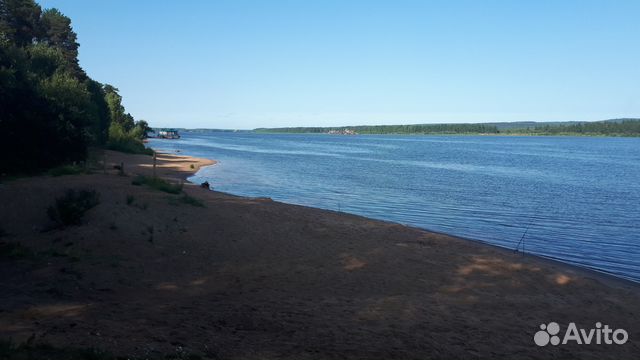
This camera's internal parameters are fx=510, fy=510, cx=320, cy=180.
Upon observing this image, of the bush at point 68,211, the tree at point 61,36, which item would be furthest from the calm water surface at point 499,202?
the tree at point 61,36

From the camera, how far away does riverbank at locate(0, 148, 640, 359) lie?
709cm

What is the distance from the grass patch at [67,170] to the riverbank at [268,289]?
6.00 metres

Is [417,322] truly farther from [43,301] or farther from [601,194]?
[601,194]

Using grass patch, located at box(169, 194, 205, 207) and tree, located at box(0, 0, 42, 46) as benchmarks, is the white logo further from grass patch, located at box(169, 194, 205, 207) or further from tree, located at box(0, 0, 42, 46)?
tree, located at box(0, 0, 42, 46)

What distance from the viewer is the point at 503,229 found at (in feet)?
66.1

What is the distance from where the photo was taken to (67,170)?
22.8m

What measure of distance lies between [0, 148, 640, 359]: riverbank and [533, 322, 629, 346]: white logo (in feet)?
0.50

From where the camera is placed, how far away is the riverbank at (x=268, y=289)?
7086 millimetres

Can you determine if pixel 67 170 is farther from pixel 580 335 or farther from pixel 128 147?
pixel 128 147

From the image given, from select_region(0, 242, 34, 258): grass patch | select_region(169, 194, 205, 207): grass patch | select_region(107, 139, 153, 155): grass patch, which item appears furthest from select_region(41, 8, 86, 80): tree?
select_region(0, 242, 34, 258): grass patch

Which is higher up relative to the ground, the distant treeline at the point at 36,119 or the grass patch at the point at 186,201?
the distant treeline at the point at 36,119

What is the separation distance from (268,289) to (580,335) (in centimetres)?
557

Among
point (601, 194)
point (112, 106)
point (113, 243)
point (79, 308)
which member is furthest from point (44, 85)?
point (112, 106)

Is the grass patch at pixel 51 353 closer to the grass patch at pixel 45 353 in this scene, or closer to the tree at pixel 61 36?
the grass patch at pixel 45 353
